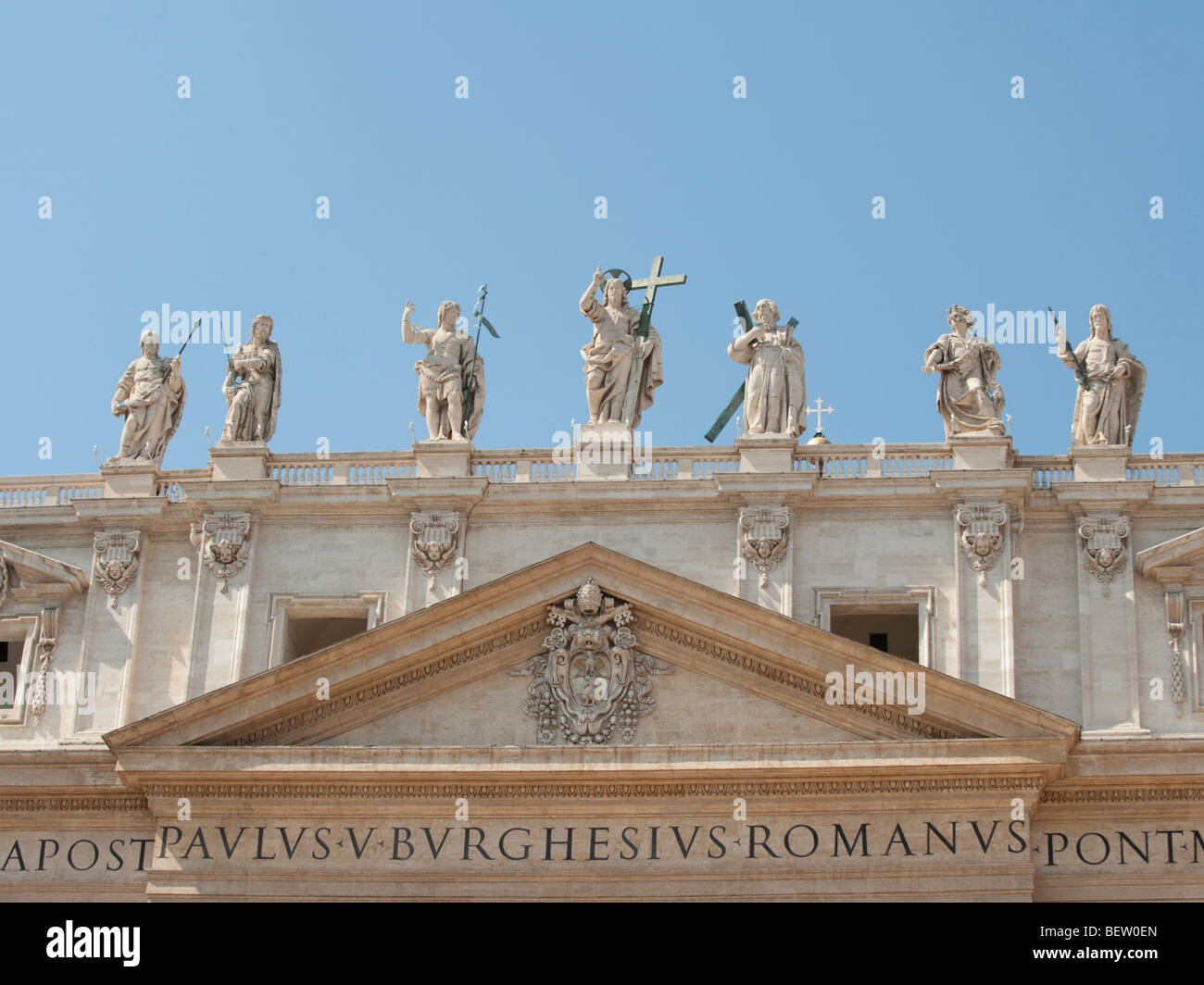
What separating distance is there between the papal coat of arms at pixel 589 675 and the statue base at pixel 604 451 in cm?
262

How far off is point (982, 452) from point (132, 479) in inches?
499

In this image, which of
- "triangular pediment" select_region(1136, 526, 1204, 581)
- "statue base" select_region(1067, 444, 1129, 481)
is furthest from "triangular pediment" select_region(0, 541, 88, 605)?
"triangular pediment" select_region(1136, 526, 1204, 581)

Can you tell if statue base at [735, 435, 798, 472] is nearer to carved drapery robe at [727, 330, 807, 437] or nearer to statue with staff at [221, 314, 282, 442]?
carved drapery robe at [727, 330, 807, 437]

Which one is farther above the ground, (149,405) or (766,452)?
(149,405)

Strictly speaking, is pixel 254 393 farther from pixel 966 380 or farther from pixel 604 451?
pixel 966 380

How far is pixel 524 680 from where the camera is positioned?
38.1 m

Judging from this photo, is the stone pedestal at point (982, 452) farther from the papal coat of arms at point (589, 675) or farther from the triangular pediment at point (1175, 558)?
the papal coat of arms at point (589, 675)

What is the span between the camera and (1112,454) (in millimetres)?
39250

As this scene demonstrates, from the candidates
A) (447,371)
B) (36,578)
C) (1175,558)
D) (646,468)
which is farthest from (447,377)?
(1175,558)

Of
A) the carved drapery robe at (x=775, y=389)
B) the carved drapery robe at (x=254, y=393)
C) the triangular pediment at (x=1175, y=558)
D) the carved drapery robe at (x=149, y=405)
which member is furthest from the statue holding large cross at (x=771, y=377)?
the carved drapery robe at (x=149, y=405)

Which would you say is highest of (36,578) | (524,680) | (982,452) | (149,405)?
(149,405)

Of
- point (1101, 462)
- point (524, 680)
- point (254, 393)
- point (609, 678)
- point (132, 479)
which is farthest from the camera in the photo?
point (254, 393)

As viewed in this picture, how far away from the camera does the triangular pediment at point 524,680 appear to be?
37.3 metres
